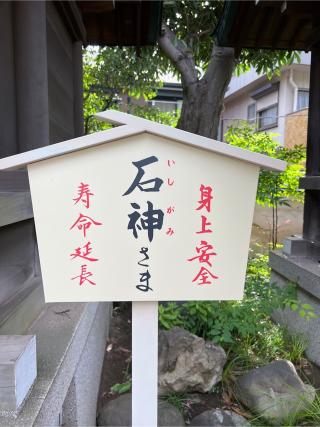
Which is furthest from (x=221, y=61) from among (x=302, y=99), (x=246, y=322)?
(x=302, y=99)

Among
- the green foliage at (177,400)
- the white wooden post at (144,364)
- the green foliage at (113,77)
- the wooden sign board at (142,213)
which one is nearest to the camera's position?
the wooden sign board at (142,213)

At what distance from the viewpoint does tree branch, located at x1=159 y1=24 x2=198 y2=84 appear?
490cm

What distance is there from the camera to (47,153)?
51.1 inches

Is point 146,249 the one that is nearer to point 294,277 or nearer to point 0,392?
point 0,392

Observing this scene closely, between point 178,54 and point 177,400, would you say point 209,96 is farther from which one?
point 177,400

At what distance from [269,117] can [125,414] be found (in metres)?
12.2

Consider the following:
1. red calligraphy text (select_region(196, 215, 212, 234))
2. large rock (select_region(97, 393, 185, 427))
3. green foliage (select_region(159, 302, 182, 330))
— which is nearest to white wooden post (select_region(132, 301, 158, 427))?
red calligraphy text (select_region(196, 215, 212, 234))

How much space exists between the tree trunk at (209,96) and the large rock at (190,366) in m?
2.84

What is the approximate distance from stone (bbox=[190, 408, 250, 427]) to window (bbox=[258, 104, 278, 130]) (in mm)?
11807

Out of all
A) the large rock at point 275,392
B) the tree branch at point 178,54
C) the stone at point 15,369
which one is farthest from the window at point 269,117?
the stone at point 15,369

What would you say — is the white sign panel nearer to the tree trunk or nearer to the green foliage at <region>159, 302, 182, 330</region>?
the green foliage at <region>159, 302, 182, 330</region>

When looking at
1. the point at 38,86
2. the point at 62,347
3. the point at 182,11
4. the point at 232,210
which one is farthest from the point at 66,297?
the point at 182,11

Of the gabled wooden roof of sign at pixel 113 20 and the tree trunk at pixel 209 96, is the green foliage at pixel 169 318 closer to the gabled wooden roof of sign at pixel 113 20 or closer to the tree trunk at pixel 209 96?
the tree trunk at pixel 209 96

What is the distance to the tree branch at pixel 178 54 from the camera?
4.90 m
